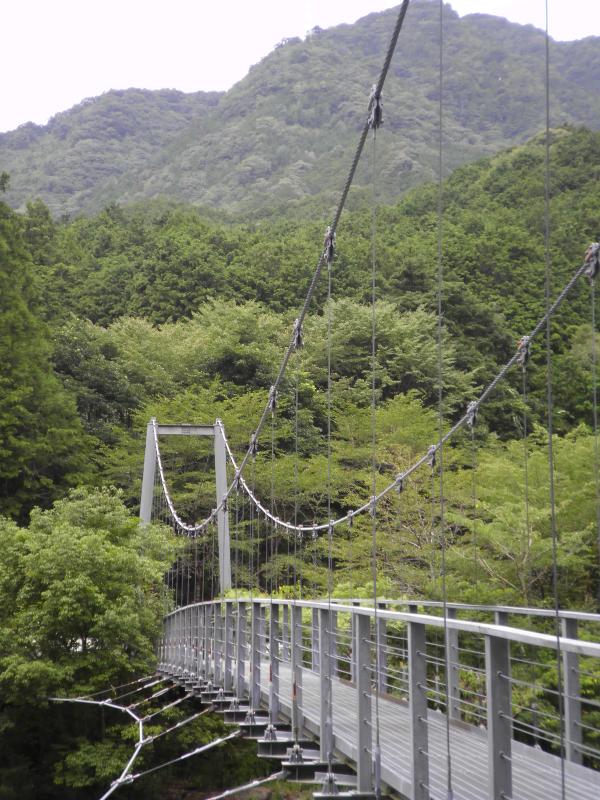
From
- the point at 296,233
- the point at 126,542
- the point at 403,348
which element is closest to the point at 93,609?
the point at 126,542

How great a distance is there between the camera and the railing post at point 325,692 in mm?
3594

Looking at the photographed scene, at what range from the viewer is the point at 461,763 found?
9.22 feet

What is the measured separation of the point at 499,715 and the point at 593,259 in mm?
1212

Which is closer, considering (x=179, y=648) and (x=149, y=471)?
(x=179, y=648)

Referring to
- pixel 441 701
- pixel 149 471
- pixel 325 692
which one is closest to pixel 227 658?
pixel 325 692

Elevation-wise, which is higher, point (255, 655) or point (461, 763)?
point (461, 763)

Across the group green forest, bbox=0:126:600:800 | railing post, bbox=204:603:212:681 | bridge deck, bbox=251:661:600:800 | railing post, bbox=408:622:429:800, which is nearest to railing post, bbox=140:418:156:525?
green forest, bbox=0:126:600:800

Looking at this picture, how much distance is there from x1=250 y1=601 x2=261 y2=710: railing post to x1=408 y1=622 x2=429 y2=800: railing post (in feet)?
8.72

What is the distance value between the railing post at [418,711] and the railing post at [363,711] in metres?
0.49

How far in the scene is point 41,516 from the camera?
36.8ft

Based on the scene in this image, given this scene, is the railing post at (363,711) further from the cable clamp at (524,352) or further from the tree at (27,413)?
the tree at (27,413)

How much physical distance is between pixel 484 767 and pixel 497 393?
3.43 metres

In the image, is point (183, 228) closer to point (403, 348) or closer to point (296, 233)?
point (296, 233)

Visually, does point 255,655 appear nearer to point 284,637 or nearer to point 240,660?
point 284,637
